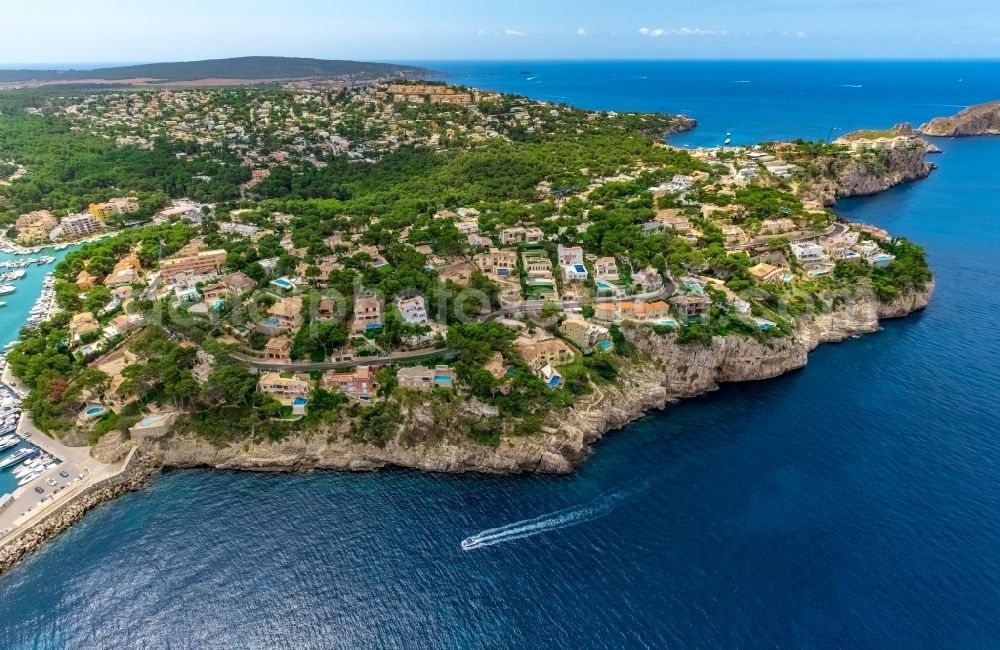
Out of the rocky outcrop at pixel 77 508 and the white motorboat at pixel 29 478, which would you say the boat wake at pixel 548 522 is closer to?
the rocky outcrop at pixel 77 508

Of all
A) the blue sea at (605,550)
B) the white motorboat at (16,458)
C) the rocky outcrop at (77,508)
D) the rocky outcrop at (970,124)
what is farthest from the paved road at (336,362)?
the rocky outcrop at (970,124)

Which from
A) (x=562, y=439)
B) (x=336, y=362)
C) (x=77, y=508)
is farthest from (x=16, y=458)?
(x=562, y=439)

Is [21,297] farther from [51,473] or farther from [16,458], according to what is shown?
[51,473]

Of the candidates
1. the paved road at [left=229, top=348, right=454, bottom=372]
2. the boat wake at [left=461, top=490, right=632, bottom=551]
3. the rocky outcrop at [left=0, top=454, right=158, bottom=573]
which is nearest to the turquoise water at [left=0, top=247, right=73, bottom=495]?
the rocky outcrop at [left=0, top=454, right=158, bottom=573]

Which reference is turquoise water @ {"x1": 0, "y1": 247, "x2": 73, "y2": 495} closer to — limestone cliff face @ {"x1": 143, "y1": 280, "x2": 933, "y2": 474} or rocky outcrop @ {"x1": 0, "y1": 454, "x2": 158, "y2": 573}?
rocky outcrop @ {"x1": 0, "y1": 454, "x2": 158, "y2": 573}

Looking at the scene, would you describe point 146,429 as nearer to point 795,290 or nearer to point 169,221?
point 169,221
